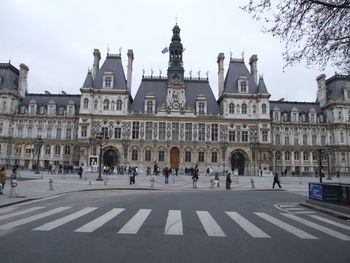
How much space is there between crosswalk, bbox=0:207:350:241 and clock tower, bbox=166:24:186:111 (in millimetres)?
46861

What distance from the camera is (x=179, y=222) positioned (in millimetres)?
10375

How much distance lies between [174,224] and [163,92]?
5357 centimetres

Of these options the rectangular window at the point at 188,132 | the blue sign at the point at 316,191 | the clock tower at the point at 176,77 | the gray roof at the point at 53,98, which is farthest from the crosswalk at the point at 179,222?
the gray roof at the point at 53,98

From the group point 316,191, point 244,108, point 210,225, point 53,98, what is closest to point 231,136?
point 244,108

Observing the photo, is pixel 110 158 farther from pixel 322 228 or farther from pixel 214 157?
pixel 322 228

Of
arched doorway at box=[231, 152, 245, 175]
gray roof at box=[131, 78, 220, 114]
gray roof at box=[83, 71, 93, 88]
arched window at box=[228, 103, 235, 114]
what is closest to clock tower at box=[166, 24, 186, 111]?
gray roof at box=[131, 78, 220, 114]

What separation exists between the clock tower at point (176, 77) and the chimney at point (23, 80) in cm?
3379

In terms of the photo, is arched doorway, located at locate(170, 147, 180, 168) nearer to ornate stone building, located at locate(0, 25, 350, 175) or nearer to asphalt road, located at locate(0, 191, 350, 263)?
ornate stone building, located at locate(0, 25, 350, 175)

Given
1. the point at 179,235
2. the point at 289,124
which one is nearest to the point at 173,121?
the point at 289,124

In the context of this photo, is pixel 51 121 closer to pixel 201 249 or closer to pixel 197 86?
pixel 197 86

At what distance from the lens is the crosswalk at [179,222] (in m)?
8.94

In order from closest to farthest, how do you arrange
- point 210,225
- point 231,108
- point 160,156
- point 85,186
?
point 210,225
point 85,186
point 160,156
point 231,108

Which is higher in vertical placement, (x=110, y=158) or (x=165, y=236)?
(x=110, y=158)

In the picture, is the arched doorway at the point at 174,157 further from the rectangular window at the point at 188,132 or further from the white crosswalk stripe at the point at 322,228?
the white crosswalk stripe at the point at 322,228
